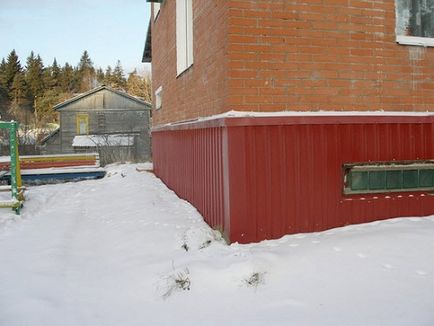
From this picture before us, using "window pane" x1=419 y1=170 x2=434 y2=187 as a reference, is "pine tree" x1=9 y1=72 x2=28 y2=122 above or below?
above

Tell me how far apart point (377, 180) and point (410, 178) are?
1.55 ft

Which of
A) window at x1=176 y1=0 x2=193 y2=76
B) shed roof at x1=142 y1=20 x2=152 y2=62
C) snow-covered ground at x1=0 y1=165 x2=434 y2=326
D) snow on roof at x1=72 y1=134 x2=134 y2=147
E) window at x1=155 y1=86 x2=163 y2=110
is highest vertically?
shed roof at x1=142 y1=20 x2=152 y2=62

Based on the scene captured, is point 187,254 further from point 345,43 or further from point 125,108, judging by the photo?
point 125,108

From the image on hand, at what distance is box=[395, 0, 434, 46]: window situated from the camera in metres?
5.62

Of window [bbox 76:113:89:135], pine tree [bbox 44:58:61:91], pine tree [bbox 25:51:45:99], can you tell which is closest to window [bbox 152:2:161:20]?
window [bbox 76:113:89:135]

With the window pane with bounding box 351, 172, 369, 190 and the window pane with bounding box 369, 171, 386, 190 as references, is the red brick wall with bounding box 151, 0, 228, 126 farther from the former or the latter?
the window pane with bounding box 369, 171, 386, 190

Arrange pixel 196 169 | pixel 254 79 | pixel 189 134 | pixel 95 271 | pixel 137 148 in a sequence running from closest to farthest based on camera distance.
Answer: pixel 95 271
pixel 254 79
pixel 196 169
pixel 189 134
pixel 137 148

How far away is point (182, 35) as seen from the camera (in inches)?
340

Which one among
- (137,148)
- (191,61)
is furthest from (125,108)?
(191,61)

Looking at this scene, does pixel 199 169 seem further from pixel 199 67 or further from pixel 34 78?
pixel 34 78

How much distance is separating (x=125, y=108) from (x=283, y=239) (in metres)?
30.3

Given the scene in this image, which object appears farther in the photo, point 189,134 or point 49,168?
point 49,168

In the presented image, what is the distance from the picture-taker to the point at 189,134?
24.7ft

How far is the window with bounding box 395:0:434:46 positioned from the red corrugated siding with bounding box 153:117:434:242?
1.01 meters
